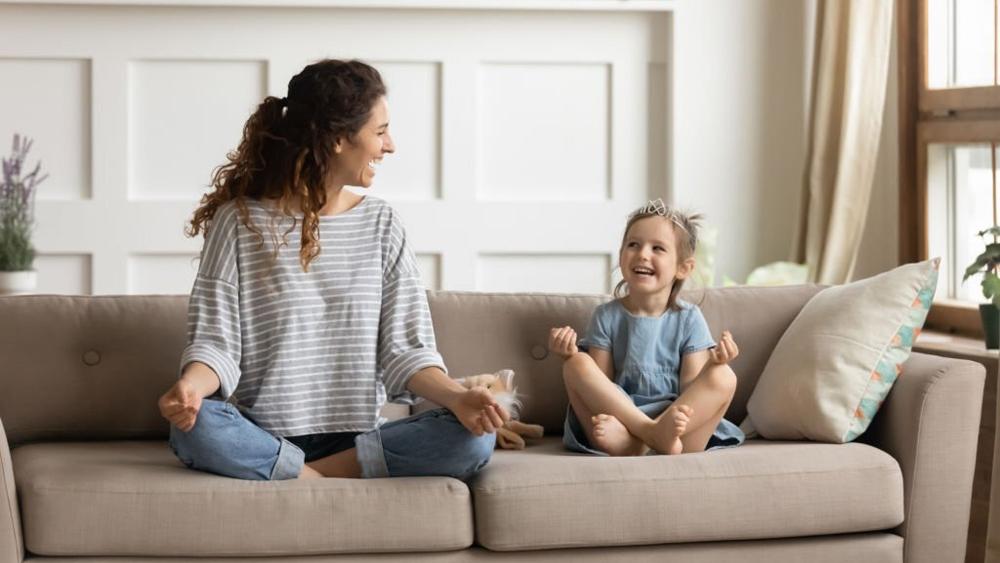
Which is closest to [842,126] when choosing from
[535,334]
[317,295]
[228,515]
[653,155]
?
[653,155]

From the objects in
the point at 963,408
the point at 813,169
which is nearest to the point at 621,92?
the point at 813,169

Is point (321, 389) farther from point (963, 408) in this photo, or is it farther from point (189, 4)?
point (189, 4)

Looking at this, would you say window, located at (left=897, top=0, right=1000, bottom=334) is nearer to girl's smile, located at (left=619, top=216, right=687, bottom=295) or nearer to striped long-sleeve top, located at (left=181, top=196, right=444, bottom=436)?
girl's smile, located at (left=619, top=216, right=687, bottom=295)

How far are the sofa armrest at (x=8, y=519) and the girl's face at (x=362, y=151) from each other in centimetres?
72

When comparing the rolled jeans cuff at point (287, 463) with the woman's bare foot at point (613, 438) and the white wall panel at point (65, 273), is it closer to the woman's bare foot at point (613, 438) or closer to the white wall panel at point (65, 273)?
the woman's bare foot at point (613, 438)

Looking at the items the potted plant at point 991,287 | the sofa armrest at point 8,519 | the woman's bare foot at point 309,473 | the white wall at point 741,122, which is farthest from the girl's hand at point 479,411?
the white wall at point 741,122

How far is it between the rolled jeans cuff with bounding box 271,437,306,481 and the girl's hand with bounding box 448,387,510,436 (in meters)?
0.27

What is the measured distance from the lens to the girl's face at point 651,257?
106 inches

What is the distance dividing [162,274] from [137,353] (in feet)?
4.96

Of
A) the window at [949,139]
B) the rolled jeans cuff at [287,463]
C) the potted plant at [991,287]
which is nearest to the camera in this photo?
the rolled jeans cuff at [287,463]

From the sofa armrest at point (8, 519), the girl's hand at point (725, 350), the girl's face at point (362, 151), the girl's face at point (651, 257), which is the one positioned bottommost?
the sofa armrest at point (8, 519)

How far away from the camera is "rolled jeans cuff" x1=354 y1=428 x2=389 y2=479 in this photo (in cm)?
233

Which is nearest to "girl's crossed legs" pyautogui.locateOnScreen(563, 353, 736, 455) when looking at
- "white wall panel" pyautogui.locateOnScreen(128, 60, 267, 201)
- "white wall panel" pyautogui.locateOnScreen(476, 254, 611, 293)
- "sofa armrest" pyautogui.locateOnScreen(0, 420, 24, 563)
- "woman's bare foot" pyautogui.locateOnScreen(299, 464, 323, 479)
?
"woman's bare foot" pyautogui.locateOnScreen(299, 464, 323, 479)

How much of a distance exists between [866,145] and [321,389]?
223 cm
